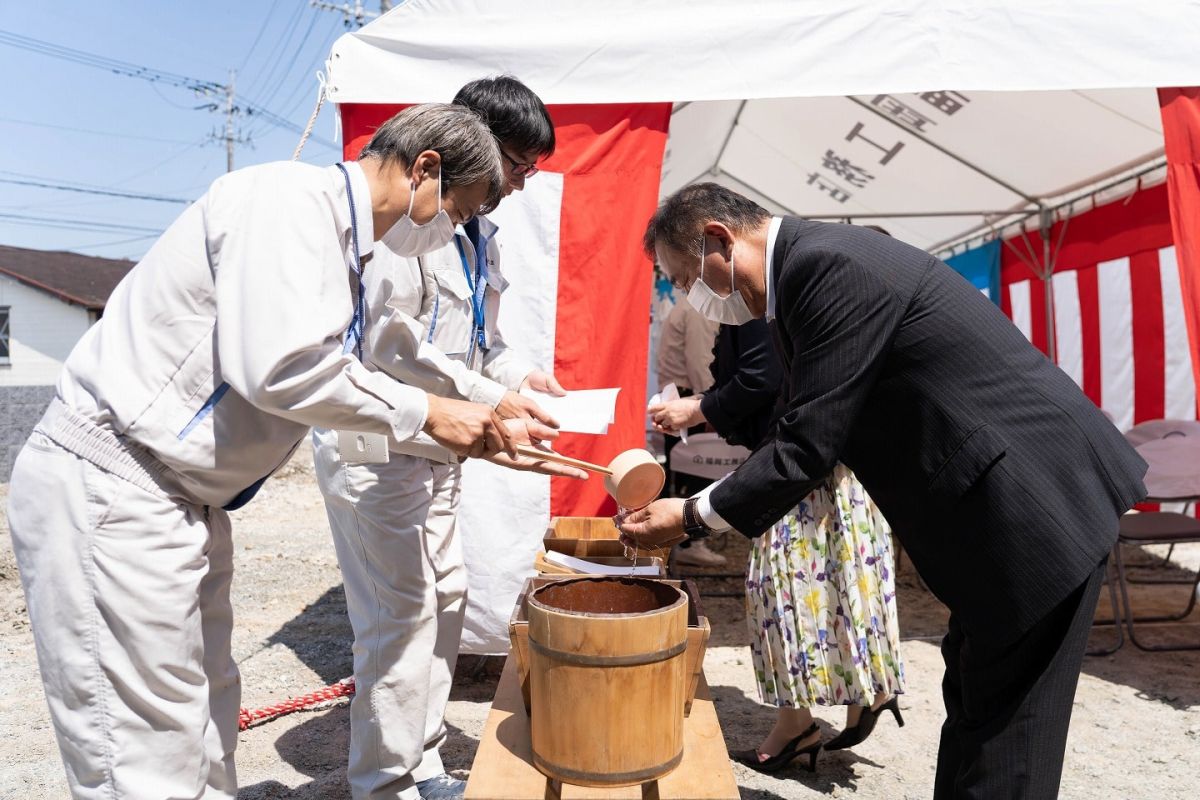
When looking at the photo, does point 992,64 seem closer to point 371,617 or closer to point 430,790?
point 371,617

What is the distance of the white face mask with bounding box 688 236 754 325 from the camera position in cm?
186

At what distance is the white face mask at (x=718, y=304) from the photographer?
1864 mm

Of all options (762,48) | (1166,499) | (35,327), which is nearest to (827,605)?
(762,48)

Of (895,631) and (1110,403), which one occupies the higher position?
(1110,403)

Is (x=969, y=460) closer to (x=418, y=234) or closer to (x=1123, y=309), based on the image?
(x=418, y=234)

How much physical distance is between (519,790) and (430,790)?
1.11 m

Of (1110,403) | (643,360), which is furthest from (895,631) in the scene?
(1110,403)

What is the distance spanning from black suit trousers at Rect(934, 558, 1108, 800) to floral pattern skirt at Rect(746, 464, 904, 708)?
0.89 m

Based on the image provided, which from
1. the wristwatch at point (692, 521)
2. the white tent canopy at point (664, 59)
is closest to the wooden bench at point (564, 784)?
the wristwatch at point (692, 521)

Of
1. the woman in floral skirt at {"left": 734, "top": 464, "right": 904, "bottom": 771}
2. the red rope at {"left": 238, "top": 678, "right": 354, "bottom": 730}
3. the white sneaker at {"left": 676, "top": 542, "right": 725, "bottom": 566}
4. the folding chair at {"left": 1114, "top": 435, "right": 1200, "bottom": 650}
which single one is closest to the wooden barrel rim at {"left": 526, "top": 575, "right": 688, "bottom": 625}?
the woman in floral skirt at {"left": 734, "top": 464, "right": 904, "bottom": 771}

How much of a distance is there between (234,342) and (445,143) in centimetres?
58

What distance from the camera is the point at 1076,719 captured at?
10.5 feet

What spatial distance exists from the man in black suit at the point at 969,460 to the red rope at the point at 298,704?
218 cm

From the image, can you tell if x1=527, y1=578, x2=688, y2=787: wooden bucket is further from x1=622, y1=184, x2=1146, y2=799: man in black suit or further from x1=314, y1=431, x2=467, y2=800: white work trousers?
x1=314, y1=431, x2=467, y2=800: white work trousers
